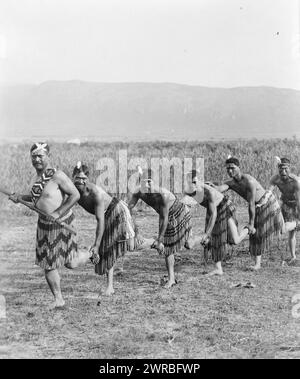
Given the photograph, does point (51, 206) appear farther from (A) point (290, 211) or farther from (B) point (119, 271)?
(A) point (290, 211)

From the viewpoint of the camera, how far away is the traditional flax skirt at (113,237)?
6918 millimetres

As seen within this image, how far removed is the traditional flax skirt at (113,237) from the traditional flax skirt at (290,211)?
2.80 m

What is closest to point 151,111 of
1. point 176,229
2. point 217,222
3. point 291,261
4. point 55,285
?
point 291,261

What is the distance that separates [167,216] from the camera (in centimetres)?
730

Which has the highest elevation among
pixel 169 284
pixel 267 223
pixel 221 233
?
pixel 267 223

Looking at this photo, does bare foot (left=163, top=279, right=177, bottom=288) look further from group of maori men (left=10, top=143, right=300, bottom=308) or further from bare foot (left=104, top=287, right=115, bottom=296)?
bare foot (left=104, top=287, right=115, bottom=296)

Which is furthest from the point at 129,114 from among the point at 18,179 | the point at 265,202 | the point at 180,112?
the point at 265,202

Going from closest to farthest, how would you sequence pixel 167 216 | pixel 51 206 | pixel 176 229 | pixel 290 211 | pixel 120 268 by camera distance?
pixel 51 206 < pixel 167 216 < pixel 176 229 < pixel 120 268 < pixel 290 211

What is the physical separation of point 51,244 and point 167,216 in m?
1.71

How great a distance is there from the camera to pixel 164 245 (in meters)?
7.41

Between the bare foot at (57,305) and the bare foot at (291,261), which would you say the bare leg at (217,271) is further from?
the bare foot at (57,305)

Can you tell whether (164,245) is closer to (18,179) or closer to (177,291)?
(177,291)

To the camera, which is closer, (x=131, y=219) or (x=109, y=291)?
(x=109, y=291)

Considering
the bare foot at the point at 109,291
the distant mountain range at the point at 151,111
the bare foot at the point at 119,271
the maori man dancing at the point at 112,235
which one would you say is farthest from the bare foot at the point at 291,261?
the distant mountain range at the point at 151,111
